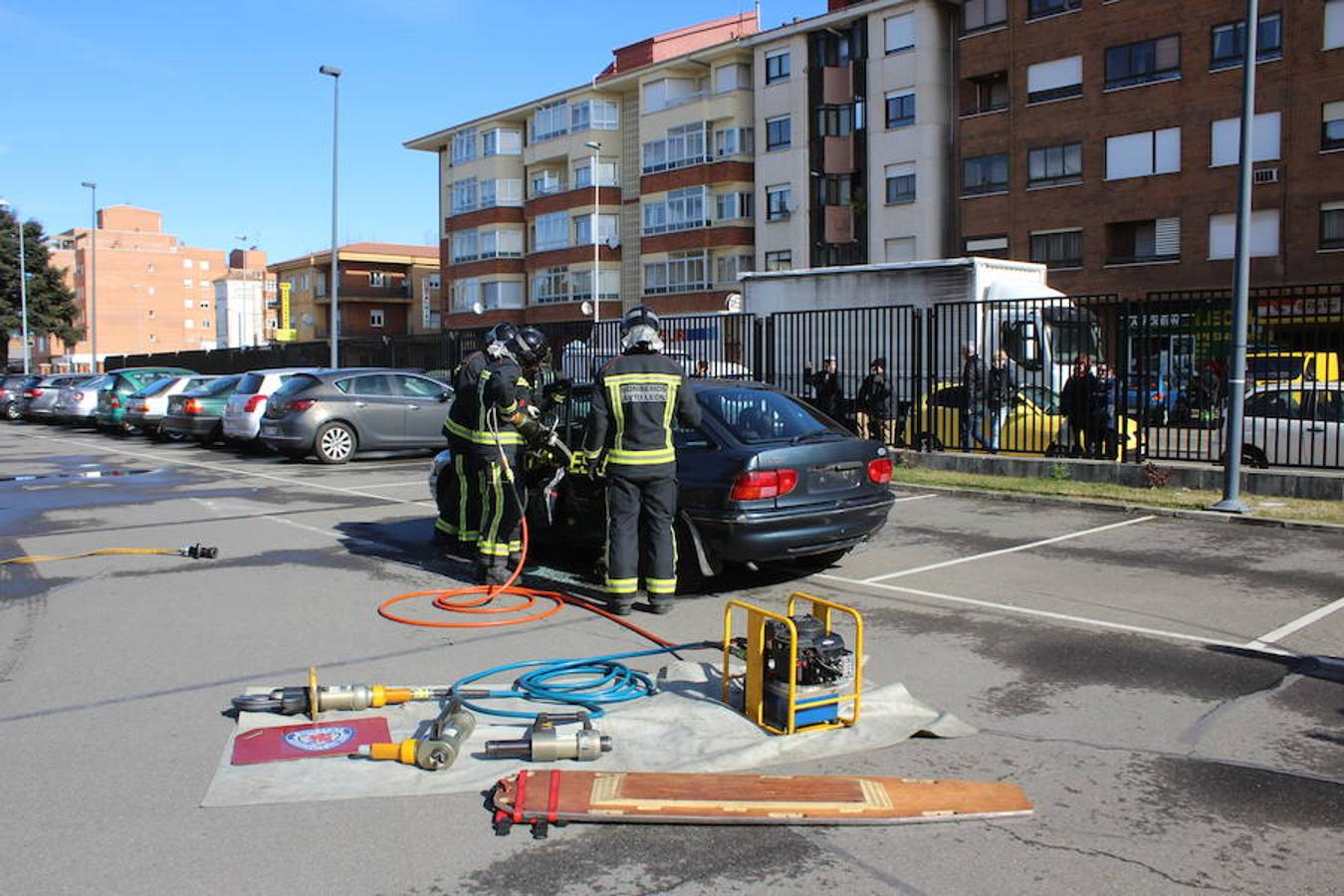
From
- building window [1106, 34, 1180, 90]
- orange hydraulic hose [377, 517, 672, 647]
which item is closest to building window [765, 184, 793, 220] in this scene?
building window [1106, 34, 1180, 90]

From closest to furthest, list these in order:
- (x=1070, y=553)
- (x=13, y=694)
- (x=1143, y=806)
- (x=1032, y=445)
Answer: (x=1143, y=806) < (x=13, y=694) < (x=1070, y=553) < (x=1032, y=445)

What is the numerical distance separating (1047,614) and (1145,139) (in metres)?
32.1

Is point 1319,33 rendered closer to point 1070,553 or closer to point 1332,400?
point 1332,400

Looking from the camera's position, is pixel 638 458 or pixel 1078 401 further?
pixel 1078 401

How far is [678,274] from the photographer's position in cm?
5047

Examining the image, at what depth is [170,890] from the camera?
11.7ft

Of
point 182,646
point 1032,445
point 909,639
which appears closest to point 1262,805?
point 909,639

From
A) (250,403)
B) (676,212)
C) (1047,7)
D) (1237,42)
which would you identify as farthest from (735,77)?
(250,403)

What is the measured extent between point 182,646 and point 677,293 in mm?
44276

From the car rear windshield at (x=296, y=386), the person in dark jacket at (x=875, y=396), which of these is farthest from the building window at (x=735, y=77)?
the car rear windshield at (x=296, y=386)

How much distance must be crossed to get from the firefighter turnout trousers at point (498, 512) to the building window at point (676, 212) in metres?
41.5

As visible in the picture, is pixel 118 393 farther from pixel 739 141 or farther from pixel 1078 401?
pixel 739 141

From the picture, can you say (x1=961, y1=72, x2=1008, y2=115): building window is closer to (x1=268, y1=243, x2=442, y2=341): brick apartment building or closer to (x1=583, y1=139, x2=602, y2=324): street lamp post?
(x1=583, y1=139, x2=602, y2=324): street lamp post

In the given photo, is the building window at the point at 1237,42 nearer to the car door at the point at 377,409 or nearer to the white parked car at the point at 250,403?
the car door at the point at 377,409
